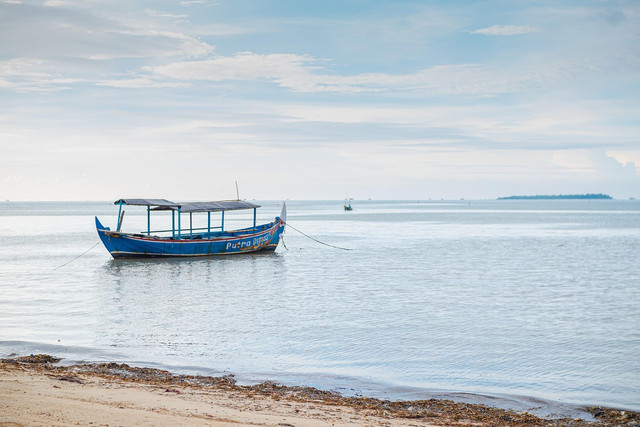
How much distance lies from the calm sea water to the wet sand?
1086 mm

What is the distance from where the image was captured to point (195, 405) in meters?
8.14

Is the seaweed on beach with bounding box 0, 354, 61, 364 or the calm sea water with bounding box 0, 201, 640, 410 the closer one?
the seaweed on beach with bounding box 0, 354, 61, 364

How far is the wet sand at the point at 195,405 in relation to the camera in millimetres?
7168

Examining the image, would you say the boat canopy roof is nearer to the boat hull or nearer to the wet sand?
the boat hull

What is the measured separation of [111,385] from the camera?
365 inches

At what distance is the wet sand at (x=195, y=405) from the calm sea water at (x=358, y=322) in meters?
1.09

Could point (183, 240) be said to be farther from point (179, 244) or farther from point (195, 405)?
point (195, 405)

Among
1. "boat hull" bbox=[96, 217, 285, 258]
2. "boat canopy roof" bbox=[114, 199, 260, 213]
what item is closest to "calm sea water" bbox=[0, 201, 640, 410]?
"boat hull" bbox=[96, 217, 285, 258]

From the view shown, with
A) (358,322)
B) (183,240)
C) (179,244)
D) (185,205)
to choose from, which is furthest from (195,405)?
(185,205)

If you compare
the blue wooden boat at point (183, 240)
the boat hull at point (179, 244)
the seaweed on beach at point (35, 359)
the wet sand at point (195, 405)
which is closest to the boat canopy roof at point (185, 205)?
the blue wooden boat at point (183, 240)

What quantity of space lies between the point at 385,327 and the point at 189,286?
1199cm

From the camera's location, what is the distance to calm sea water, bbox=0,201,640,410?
11461 mm

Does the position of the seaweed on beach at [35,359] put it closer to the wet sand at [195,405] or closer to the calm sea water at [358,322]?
the wet sand at [195,405]

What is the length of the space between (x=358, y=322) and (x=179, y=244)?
20.9m
